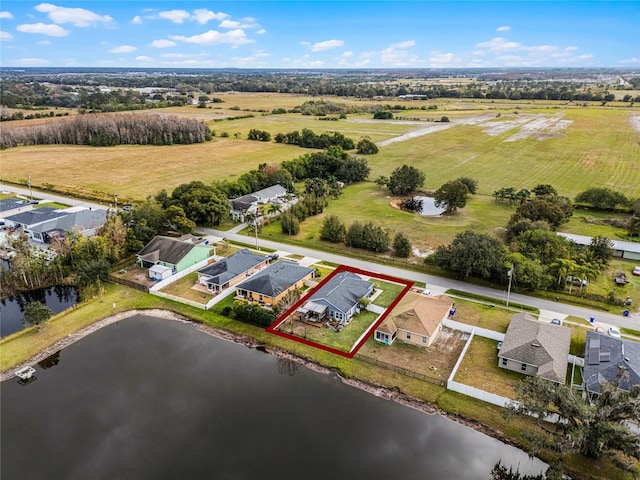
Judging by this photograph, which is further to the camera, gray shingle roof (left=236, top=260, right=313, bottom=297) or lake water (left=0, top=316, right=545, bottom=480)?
gray shingle roof (left=236, top=260, right=313, bottom=297)

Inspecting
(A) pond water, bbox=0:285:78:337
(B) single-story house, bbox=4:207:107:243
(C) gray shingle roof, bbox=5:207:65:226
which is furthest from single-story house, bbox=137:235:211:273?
(C) gray shingle roof, bbox=5:207:65:226

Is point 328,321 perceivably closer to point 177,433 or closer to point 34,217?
point 177,433

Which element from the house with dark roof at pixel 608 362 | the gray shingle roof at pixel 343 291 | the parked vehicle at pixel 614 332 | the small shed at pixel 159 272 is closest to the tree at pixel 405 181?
the gray shingle roof at pixel 343 291

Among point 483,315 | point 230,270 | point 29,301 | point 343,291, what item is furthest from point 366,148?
point 29,301

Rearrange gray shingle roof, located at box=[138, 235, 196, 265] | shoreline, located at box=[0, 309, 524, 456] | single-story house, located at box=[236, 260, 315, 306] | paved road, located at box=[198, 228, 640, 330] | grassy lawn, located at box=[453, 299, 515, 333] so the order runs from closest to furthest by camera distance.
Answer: shoreline, located at box=[0, 309, 524, 456] < grassy lawn, located at box=[453, 299, 515, 333] < paved road, located at box=[198, 228, 640, 330] < single-story house, located at box=[236, 260, 315, 306] < gray shingle roof, located at box=[138, 235, 196, 265]

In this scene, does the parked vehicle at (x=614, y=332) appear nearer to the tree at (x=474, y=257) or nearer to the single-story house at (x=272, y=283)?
the tree at (x=474, y=257)

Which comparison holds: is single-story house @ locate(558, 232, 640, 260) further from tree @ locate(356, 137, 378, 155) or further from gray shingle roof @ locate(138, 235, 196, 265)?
tree @ locate(356, 137, 378, 155)
